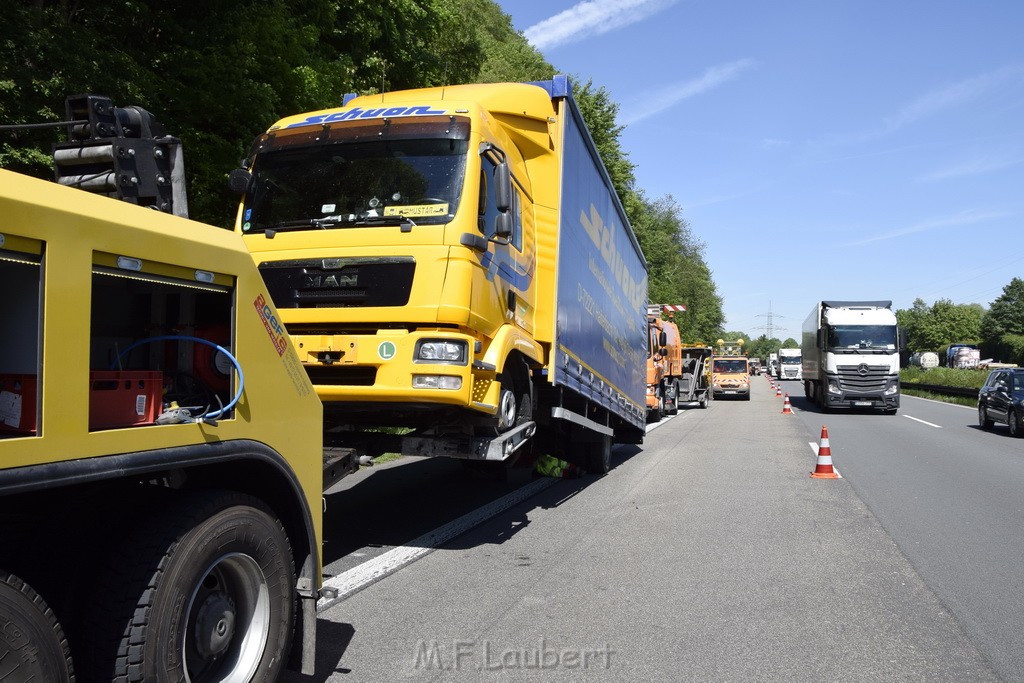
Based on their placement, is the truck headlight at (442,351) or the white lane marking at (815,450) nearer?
the truck headlight at (442,351)

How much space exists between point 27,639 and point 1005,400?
20.7 meters

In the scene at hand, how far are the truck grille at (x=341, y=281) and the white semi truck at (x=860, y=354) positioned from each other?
23285mm

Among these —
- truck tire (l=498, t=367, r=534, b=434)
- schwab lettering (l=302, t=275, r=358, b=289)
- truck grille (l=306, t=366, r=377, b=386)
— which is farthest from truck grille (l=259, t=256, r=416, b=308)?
truck tire (l=498, t=367, r=534, b=434)

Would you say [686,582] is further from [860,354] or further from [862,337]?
[862,337]

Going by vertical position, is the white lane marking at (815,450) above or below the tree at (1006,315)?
below

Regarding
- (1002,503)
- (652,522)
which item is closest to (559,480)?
(652,522)

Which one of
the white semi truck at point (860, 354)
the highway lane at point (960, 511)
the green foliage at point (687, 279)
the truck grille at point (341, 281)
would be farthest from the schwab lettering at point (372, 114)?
the green foliage at point (687, 279)

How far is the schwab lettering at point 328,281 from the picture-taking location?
583 cm

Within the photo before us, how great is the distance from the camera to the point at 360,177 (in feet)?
20.4

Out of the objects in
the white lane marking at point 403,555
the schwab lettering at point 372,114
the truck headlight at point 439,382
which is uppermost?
the schwab lettering at point 372,114

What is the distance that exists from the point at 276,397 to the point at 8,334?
112cm

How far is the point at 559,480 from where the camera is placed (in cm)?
1050

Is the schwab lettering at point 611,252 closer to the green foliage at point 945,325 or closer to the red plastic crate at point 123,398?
the red plastic crate at point 123,398

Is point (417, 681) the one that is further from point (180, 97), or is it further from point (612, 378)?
point (180, 97)
